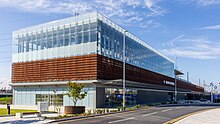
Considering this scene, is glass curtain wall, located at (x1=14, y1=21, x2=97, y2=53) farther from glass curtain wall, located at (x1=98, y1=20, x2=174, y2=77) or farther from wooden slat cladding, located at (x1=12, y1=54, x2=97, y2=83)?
wooden slat cladding, located at (x1=12, y1=54, x2=97, y2=83)

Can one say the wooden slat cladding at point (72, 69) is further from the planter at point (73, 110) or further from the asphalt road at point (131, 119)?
the asphalt road at point (131, 119)

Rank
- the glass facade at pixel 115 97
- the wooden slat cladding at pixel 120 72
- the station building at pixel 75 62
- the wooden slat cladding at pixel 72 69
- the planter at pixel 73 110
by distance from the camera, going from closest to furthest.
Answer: the planter at pixel 73 110 → the wooden slat cladding at pixel 72 69 → the station building at pixel 75 62 → the wooden slat cladding at pixel 120 72 → the glass facade at pixel 115 97

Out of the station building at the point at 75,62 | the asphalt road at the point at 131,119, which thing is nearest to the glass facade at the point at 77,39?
the station building at the point at 75,62

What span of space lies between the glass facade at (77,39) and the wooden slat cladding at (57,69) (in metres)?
1.10

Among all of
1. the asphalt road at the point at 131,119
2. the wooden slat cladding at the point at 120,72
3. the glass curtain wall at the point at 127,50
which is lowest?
the asphalt road at the point at 131,119

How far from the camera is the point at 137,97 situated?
187 feet

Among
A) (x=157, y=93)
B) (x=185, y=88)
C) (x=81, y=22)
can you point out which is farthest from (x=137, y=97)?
(x=185, y=88)

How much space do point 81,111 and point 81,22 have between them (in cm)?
1937

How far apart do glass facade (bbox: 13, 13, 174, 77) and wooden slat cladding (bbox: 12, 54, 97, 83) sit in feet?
3.60

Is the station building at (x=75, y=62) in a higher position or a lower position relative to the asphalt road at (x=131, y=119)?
higher

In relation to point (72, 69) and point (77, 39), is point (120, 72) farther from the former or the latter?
point (77, 39)

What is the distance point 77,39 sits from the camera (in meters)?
45.9

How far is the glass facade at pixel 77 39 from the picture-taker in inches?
1747

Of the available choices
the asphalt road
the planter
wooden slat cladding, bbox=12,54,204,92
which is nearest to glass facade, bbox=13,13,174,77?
wooden slat cladding, bbox=12,54,204,92
